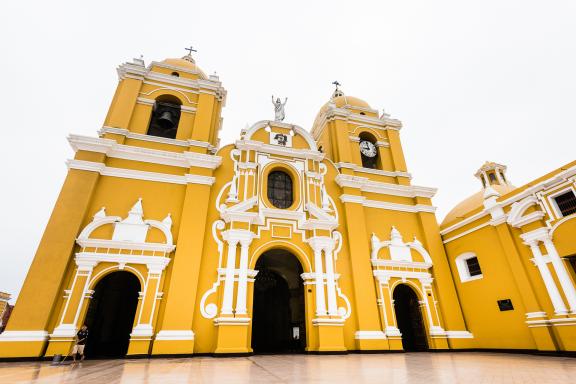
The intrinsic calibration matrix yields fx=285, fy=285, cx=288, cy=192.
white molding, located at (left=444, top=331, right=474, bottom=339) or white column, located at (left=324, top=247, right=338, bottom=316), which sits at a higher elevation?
white column, located at (left=324, top=247, right=338, bottom=316)

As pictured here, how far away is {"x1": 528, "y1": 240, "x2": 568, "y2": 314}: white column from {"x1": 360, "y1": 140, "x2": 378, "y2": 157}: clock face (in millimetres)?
8244

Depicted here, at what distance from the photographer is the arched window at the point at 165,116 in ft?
43.6

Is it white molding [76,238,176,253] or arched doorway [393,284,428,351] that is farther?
arched doorway [393,284,428,351]

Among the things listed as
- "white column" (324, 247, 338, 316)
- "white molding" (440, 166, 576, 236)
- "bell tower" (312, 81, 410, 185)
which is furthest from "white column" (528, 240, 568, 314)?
"white column" (324, 247, 338, 316)

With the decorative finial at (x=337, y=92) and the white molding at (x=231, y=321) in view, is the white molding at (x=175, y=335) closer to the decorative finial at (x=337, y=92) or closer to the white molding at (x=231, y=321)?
the white molding at (x=231, y=321)

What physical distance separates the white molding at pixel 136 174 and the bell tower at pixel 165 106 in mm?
1530

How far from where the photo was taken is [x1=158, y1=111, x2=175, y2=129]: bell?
42.5 feet

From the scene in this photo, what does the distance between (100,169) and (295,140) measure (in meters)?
8.31

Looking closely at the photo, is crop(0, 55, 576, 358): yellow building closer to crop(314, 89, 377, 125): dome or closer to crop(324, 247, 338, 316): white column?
crop(324, 247, 338, 316): white column

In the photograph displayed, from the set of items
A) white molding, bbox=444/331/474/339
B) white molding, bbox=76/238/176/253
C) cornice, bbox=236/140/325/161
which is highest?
cornice, bbox=236/140/325/161

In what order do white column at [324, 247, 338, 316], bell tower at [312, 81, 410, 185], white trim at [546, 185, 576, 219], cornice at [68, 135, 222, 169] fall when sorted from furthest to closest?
bell tower at [312, 81, 410, 185] < cornice at [68, 135, 222, 169] < white column at [324, 247, 338, 316] < white trim at [546, 185, 576, 219]

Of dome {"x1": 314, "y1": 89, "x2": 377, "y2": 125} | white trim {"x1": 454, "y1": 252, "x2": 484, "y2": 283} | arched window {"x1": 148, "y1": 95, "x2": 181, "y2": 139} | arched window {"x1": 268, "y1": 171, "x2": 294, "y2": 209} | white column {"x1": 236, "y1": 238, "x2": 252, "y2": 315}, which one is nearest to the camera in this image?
white column {"x1": 236, "y1": 238, "x2": 252, "y2": 315}

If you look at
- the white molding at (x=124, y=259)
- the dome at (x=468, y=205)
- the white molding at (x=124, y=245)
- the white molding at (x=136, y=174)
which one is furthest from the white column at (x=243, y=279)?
the dome at (x=468, y=205)

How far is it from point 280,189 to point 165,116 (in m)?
6.19
